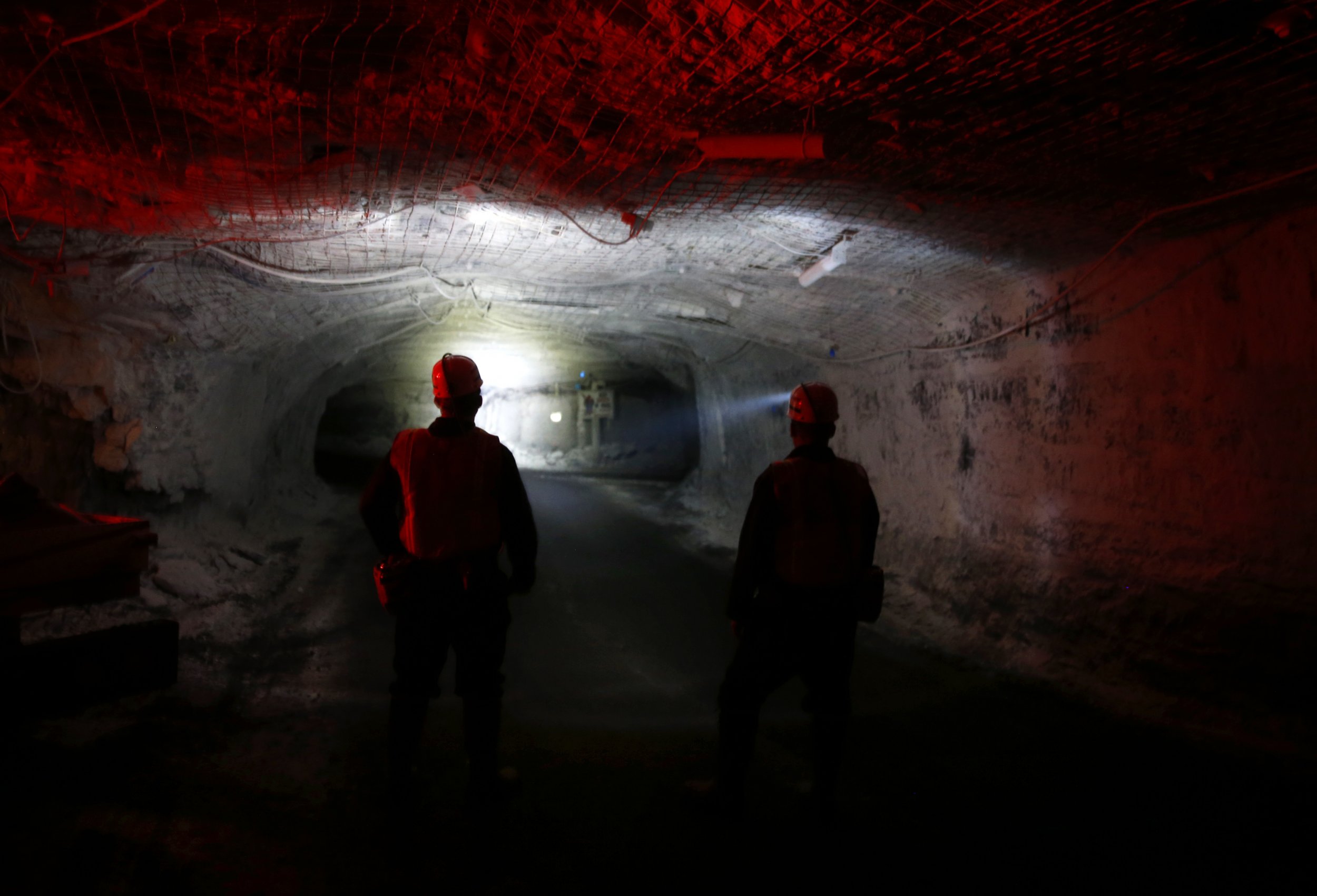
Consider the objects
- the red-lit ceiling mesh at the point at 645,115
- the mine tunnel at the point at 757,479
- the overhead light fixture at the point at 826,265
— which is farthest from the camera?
the overhead light fixture at the point at 826,265

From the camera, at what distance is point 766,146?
2.85m

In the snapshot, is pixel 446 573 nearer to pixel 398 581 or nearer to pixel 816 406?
pixel 398 581

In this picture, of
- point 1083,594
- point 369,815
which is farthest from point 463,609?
point 1083,594

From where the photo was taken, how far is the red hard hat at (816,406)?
111 inches

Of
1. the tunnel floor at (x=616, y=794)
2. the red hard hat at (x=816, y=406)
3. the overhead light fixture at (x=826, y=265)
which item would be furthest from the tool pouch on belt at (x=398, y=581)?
the overhead light fixture at (x=826, y=265)

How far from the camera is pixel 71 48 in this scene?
227 cm

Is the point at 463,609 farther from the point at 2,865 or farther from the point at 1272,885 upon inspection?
the point at 1272,885

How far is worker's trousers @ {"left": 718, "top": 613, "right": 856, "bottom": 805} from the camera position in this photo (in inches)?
107

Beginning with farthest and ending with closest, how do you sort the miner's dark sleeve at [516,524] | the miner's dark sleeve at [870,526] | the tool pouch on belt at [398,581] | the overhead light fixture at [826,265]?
1. the overhead light fixture at [826,265]
2. the miner's dark sleeve at [516,524]
3. the miner's dark sleeve at [870,526]
4. the tool pouch on belt at [398,581]

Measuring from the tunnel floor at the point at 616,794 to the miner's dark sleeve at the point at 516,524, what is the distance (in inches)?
35.9

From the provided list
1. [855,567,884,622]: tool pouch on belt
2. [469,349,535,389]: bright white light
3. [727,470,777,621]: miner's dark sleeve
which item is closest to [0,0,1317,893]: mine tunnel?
[727,470,777,621]: miner's dark sleeve

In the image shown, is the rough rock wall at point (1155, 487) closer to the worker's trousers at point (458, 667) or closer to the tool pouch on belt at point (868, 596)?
the tool pouch on belt at point (868, 596)

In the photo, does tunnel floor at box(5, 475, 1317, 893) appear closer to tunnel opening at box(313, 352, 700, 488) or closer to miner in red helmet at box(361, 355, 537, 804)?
miner in red helmet at box(361, 355, 537, 804)

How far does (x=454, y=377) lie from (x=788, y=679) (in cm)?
175
